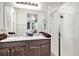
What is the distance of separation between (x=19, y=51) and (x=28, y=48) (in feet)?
0.43

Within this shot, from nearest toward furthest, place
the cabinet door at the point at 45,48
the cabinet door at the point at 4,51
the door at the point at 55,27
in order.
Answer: the cabinet door at the point at 4,51 → the cabinet door at the point at 45,48 → the door at the point at 55,27

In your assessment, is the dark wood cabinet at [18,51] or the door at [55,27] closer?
the dark wood cabinet at [18,51]

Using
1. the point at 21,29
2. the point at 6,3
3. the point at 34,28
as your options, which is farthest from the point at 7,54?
the point at 6,3

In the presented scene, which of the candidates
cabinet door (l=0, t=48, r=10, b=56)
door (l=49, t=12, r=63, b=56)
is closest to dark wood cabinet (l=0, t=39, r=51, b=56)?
cabinet door (l=0, t=48, r=10, b=56)

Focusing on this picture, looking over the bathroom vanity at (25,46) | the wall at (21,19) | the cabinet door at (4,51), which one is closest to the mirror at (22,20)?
the wall at (21,19)

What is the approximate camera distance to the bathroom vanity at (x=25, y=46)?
4.59 feet

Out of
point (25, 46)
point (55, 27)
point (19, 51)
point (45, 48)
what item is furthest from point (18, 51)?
point (55, 27)

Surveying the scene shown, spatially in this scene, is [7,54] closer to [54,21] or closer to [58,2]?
[54,21]

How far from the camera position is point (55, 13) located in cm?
163

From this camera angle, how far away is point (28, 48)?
1.50 m

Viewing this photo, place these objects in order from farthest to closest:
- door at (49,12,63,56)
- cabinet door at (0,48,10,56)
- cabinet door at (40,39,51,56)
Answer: door at (49,12,63,56), cabinet door at (40,39,51,56), cabinet door at (0,48,10,56)

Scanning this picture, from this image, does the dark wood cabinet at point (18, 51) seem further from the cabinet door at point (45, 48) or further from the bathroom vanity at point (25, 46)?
the cabinet door at point (45, 48)

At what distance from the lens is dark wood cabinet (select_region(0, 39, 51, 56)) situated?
1.41 meters

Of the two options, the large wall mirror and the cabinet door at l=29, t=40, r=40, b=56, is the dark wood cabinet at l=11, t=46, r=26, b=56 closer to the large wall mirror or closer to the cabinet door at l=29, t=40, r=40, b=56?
the cabinet door at l=29, t=40, r=40, b=56
